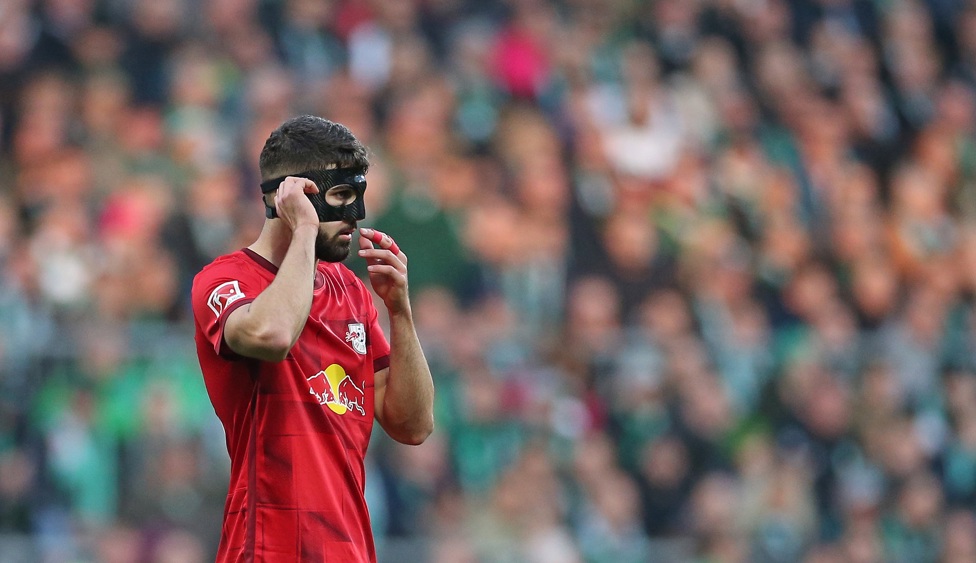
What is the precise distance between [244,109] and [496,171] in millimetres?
1907

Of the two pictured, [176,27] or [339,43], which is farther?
[339,43]

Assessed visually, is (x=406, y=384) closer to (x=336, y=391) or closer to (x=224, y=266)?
(x=336, y=391)

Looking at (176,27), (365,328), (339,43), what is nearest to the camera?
(365,328)

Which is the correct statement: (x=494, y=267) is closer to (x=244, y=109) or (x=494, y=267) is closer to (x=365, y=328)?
(x=244, y=109)

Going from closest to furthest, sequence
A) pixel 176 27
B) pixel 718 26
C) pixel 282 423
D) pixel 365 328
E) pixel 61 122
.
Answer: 1. pixel 282 423
2. pixel 365 328
3. pixel 61 122
4. pixel 176 27
5. pixel 718 26

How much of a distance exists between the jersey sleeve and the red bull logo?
0.26m

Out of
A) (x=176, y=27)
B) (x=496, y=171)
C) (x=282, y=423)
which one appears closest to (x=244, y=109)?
(x=176, y=27)

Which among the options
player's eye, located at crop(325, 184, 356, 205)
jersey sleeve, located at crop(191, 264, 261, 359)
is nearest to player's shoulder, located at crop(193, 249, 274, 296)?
jersey sleeve, located at crop(191, 264, 261, 359)

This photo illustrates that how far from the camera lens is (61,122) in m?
10.1

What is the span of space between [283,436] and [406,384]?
20.2 inches

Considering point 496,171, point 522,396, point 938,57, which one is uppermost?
point 938,57

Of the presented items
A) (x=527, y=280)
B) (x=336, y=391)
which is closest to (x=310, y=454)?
(x=336, y=391)

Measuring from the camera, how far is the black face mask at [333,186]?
164 inches

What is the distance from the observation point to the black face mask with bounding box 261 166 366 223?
4176 millimetres
